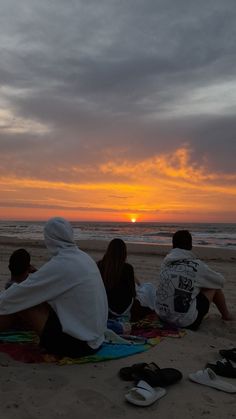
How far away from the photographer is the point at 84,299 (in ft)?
12.5

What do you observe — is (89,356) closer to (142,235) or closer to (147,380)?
(147,380)

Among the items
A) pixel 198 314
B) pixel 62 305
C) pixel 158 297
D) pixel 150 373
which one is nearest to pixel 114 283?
pixel 158 297

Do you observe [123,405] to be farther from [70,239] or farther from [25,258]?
[25,258]

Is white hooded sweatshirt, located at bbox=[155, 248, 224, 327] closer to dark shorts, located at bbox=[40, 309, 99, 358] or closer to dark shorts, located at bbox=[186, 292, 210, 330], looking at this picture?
dark shorts, located at bbox=[186, 292, 210, 330]

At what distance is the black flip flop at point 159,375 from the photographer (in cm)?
340

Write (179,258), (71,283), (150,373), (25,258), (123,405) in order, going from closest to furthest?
(123,405)
(150,373)
(71,283)
(25,258)
(179,258)

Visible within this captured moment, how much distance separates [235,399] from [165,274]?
1996 mm

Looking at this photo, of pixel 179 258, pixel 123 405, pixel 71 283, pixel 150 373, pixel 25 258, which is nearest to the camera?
pixel 123 405

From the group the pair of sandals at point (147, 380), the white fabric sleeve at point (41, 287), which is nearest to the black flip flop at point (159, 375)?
the pair of sandals at point (147, 380)

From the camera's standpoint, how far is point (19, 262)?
460cm

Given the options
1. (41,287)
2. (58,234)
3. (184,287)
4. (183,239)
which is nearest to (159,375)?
(41,287)

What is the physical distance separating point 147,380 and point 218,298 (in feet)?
7.72

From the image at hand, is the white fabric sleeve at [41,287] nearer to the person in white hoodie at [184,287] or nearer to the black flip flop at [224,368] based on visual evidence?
the black flip flop at [224,368]

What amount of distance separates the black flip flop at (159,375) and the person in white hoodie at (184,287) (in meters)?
1.44
